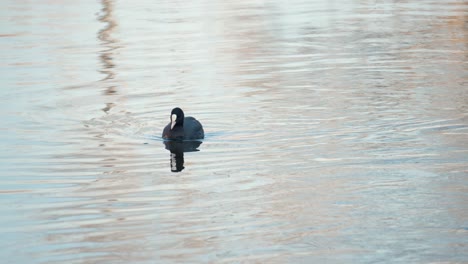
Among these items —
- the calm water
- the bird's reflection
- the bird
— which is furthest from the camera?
the bird

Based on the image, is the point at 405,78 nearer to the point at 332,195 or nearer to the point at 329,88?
the point at 329,88

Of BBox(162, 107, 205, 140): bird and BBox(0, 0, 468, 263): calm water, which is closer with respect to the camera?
BBox(0, 0, 468, 263): calm water

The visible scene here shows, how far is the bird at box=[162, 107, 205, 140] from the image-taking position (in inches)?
664

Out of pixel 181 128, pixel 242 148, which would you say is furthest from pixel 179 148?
pixel 242 148

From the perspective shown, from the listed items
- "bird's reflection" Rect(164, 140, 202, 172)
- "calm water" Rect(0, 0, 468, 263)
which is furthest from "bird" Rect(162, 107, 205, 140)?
"calm water" Rect(0, 0, 468, 263)

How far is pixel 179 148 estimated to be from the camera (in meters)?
16.6

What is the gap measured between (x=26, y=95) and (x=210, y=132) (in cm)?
526

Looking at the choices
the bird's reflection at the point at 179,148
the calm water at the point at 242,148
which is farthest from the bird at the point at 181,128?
the calm water at the point at 242,148

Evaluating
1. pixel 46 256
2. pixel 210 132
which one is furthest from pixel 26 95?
pixel 46 256

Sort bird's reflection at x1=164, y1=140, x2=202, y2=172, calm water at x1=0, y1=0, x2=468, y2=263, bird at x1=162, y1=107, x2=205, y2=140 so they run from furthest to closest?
bird at x1=162, y1=107, x2=205, y2=140
bird's reflection at x1=164, y1=140, x2=202, y2=172
calm water at x1=0, y1=0, x2=468, y2=263

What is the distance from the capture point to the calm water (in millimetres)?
10992

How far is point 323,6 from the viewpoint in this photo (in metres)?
41.3

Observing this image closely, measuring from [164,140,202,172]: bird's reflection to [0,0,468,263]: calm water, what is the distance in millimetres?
128

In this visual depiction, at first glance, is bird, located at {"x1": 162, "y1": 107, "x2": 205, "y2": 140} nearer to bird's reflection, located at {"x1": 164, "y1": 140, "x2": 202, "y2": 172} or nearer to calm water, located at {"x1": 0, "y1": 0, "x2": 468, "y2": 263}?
bird's reflection, located at {"x1": 164, "y1": 140, "x2": 202, "y2": 172}
